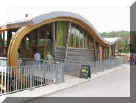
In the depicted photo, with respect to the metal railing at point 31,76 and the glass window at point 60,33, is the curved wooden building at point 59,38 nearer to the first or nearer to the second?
the glass window at point 60,33

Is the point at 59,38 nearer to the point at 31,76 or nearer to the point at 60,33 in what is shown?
the point at 60,33

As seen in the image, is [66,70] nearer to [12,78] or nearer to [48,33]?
[48,33]

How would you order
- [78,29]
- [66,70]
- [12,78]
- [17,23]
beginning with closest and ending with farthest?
[12,78] < [17,23] < [66,70] < [78,29]

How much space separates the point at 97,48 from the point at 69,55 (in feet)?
20.8

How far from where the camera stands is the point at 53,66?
30.7ft

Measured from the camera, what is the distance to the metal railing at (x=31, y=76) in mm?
7988

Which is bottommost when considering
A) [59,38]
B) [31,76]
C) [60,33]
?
[31,76]

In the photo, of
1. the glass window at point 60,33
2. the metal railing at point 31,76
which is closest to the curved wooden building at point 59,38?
the glass window at point 60,33

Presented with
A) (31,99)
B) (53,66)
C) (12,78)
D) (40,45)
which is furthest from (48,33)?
(31,99)

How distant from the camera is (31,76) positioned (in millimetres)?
8258

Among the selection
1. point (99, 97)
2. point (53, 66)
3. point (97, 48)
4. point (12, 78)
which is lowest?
point (99, 97)

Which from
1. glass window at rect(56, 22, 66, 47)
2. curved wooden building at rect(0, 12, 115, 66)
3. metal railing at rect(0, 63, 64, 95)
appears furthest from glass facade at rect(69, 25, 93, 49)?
metal railing at rect(0, 63, 64, 95)

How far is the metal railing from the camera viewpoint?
26.2 ft

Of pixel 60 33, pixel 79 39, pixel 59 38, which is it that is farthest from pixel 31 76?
pixel 79 39
